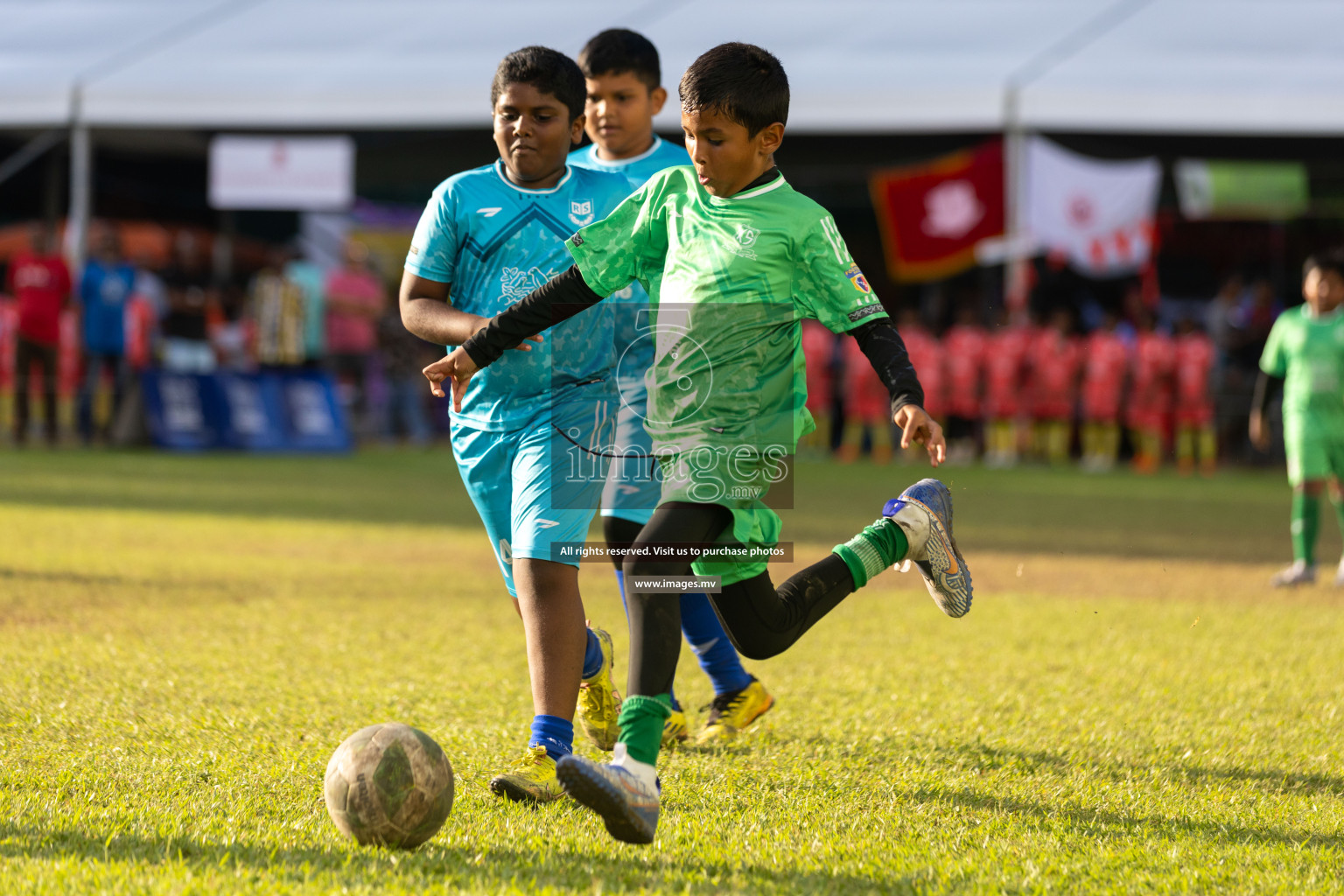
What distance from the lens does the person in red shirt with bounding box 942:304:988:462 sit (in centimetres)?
1808

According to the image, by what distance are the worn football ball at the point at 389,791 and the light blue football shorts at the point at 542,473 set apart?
27.8 inches

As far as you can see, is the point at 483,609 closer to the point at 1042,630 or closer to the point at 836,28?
the point at 1042,630

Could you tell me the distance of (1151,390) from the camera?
1741cm

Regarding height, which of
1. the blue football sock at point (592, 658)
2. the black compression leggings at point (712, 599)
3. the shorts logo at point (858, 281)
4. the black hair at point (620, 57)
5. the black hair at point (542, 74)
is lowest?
the blue football sock at point (592, 658)

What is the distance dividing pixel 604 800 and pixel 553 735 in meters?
0.72

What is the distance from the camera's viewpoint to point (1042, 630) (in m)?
6.16

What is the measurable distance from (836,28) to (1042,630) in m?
12.9

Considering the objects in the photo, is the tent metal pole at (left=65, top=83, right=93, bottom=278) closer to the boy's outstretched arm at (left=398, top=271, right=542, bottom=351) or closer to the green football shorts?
the green football shorts

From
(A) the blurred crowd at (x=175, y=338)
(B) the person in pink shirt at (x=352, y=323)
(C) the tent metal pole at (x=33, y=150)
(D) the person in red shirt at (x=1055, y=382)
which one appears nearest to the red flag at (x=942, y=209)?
(D) the person in red shirt at (x=1055, y=382)

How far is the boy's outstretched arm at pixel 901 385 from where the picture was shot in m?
3.01

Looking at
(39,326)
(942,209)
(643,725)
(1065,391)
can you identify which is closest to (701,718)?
(643,725)

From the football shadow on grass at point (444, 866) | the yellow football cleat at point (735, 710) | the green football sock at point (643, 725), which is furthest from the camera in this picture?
the yellow football cleat at point (735, 710)

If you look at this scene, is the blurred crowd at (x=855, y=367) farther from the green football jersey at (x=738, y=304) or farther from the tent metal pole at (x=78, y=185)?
the green football jersey at (x=738, y=304)

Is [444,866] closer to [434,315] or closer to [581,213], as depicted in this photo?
[434,315]
